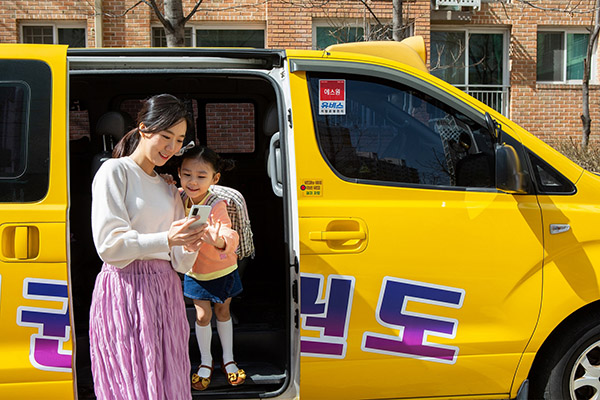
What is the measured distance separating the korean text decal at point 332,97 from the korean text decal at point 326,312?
84 centimetres

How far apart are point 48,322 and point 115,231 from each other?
79 cm

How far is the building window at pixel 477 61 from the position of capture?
39.0 feet

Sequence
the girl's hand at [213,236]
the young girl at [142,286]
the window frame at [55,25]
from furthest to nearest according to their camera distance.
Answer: the window frame at [55,25]
the girl's hand at [213,236]
the young girl at [142,286]

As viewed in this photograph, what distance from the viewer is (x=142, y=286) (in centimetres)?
234

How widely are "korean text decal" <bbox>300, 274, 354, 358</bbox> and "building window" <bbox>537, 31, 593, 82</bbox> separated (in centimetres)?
1112

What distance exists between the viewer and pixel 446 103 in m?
2.96

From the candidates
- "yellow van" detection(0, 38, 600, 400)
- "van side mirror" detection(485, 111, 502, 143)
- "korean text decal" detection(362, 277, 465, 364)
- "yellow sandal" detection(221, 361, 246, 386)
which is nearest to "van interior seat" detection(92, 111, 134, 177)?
"yellow van" detection(0, 38, 600, 400)

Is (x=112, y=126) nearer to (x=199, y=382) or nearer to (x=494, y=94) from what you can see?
(x=199, y=382)

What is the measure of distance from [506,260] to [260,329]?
148 centimetres

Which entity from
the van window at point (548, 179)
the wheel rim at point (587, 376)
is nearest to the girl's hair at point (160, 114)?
the van window at point (548, 179)

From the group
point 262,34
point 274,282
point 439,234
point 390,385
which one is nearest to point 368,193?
point 439,234

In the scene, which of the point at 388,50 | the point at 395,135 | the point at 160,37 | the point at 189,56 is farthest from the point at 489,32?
the point at 189,56

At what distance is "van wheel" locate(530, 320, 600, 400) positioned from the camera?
9.50 feet

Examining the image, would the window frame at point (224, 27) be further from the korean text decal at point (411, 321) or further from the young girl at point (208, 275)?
the korean text decal at point (411, 321)
